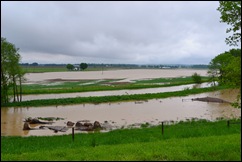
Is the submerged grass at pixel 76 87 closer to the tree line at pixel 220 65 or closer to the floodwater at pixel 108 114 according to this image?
the tree line at pixel 220 65

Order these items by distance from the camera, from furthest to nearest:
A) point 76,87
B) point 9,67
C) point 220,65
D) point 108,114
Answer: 1. point 76,87
2. point 220,65
3. point 9,67
4. point 108,114

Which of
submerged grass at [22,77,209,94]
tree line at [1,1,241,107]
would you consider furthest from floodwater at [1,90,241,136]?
submerged grass at [22,77,209,94]

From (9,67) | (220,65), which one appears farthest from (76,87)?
(220,65)

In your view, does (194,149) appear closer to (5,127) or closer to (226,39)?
(226,39)

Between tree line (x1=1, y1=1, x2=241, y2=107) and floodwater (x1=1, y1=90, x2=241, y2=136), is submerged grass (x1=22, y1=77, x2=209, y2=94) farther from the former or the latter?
floodwater (x1=1, y1=90, x2=241, y2=136)

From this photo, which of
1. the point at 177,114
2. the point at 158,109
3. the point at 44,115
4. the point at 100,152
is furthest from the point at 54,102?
the point at 100,152

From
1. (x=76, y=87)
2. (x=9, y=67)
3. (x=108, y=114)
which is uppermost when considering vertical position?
(x=9, y=67)

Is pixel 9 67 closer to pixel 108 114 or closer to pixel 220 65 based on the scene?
pixel 108 114

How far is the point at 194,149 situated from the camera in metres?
9.31

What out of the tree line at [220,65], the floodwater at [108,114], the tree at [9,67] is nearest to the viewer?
the tree line at [220,65]

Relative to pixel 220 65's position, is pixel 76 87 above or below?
below

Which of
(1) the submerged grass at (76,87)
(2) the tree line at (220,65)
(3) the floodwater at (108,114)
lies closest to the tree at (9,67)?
(2) the tree line at (220,65)

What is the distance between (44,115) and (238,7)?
28015 mm

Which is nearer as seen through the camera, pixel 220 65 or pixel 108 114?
pixel 108 114
